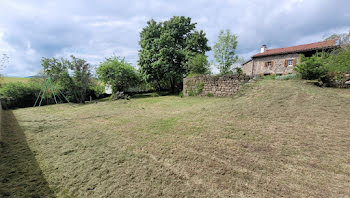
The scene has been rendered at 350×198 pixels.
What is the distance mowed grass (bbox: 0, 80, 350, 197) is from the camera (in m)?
1.90

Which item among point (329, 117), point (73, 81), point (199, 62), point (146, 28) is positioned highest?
point (146, 28)

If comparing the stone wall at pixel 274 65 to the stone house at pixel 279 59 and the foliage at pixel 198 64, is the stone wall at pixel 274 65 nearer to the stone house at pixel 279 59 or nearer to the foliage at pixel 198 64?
the stone house at pixel 279 59

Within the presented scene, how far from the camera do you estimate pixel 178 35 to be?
1784 cm

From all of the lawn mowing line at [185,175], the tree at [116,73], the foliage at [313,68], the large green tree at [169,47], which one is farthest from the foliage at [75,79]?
the foliage at [313,68]

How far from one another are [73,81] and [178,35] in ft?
43.2

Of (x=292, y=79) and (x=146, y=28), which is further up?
(x=146, y=28)

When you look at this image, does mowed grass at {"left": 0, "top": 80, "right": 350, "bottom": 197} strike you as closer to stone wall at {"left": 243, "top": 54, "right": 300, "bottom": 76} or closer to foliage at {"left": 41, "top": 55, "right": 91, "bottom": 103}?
foliage at {"left": 41, "top": 55, "right": 91, "bottom": 103}

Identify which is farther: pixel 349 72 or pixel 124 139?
pixel 349 72

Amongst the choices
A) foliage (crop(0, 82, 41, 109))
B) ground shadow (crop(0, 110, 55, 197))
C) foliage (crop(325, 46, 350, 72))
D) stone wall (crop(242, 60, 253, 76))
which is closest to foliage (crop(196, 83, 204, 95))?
foliage (crop(325, 46, 350, 72))

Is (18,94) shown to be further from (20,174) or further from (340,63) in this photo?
(340,63)

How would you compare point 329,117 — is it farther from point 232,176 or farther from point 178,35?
point 178,35

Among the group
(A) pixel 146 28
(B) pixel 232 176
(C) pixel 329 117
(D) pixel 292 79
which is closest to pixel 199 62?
(D) pixel 292 79

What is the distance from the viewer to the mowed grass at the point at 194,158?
74.9 inches

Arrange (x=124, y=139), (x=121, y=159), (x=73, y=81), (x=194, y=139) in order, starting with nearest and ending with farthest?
(x=121, y=159)
(x=194, y=139)
(x=124, y=139)
(x=73, y=81)
